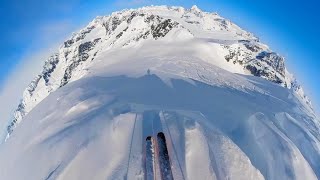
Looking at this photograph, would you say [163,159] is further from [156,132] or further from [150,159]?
[156,132]

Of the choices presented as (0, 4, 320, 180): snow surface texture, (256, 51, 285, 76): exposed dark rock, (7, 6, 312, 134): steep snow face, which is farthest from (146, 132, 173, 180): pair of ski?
(256, 51, 285, 76): exposed dark rock

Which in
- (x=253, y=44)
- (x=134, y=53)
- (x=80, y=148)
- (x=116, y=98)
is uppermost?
(x=253, y=44)

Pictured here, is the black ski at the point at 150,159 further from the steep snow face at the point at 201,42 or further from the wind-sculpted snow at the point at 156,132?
the steep snow face at the point at 201,42

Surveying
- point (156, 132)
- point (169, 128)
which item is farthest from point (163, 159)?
point (169, 128)

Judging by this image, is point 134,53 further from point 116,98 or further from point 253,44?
point 116,98

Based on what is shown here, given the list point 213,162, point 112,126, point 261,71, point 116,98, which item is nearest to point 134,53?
point 261,71

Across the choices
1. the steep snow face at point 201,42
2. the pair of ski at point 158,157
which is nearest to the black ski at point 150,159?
the pair of ski at point 158,157
